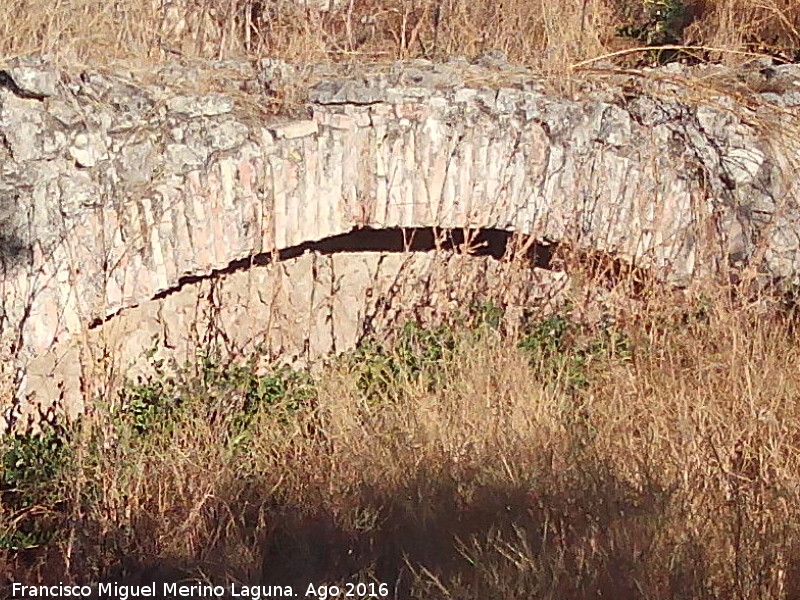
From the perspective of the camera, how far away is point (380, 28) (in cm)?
630

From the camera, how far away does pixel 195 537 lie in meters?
3.37

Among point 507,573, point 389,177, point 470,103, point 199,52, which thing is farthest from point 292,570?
point 199,52

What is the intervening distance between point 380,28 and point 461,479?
3569 millimetres

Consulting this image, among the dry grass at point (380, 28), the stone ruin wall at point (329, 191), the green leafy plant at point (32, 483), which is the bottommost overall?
the green leafy plant at point (32, 483)

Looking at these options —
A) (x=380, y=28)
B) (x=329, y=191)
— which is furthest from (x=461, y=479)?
(x=380, y=28)

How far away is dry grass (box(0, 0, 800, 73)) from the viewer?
5.10 m

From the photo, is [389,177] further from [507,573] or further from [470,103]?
[507,573]

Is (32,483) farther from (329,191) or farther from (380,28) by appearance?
(380,28)

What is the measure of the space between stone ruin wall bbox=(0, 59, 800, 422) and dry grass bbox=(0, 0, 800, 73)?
44 centimetres

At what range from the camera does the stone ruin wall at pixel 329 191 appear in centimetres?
407

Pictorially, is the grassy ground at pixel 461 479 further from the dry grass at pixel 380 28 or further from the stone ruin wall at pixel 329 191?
the dry grass at pixel 380 28

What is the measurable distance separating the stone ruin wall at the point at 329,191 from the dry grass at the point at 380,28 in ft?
1.44

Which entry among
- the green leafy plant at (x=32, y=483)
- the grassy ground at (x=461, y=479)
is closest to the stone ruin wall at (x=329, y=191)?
the green leafy plant at (x=32, y=483)

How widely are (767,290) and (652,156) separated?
804 mm
